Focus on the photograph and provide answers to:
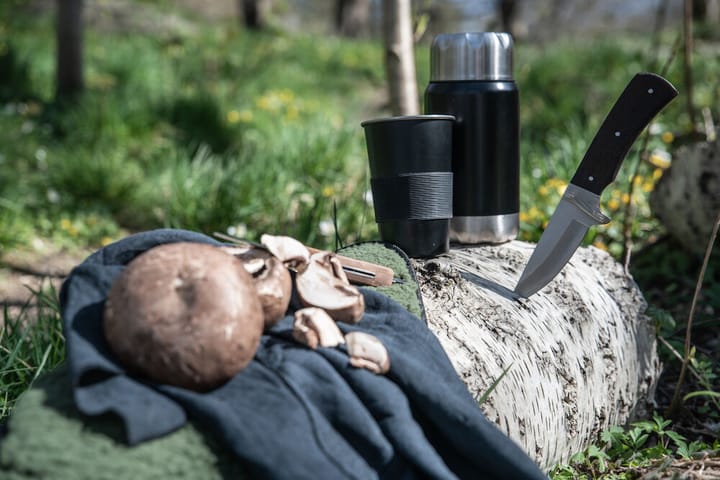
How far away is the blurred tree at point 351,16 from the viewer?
47.9 ft

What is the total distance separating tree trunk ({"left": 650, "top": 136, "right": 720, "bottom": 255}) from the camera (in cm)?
310

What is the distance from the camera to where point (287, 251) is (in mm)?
1516

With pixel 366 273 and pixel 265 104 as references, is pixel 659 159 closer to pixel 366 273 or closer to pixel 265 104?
pixel 366 273

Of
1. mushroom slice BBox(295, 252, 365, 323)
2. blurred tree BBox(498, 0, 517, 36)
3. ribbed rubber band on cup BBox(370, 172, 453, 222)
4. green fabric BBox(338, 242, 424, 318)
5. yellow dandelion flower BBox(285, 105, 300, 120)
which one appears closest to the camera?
mushroom slice BBox(295, 252, 365, 323)

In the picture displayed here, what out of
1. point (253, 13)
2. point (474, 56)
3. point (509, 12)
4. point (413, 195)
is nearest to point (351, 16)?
point (253, 13)

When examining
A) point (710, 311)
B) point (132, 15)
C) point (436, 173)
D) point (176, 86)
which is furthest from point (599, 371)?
point (132, 15)

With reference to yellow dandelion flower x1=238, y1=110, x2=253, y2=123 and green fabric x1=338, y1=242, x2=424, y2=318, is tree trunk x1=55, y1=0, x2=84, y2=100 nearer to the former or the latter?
yellow dandelion flower x1=238, y1=110, x2=253, y2=123

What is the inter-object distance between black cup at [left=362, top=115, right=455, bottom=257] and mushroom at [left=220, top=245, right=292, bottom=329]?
556 millimetres

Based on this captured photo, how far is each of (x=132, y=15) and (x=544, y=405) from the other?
9726mm

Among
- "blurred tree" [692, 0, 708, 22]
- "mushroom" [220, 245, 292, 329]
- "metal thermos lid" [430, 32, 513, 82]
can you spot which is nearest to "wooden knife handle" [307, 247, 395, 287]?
"mushroom" [220, 245, 292, 329]

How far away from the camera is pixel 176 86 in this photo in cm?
620

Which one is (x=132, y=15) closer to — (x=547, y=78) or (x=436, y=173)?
(x=547, y=78)

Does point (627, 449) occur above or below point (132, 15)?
below

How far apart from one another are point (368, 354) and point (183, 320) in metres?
0.37
